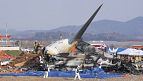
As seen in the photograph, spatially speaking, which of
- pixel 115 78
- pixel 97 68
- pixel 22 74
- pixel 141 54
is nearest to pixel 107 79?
pixel 115 78

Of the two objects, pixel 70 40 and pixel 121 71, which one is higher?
pixel 70 40

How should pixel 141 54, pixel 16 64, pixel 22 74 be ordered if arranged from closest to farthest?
pixel 22 74 < pixel 16 64 < pixel 141 54

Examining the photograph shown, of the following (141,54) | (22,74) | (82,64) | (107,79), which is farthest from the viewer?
(141,54)

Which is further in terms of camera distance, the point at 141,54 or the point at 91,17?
the point at 141,54

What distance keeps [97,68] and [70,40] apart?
25.3 ft

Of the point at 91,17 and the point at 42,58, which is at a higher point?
the point at 91,17

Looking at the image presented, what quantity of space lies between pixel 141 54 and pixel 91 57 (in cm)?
1087

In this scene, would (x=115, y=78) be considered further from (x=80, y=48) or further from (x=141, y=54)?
(x=141, y=54)

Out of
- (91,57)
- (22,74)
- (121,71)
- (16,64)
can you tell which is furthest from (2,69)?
(121,71)

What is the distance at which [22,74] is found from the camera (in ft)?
138

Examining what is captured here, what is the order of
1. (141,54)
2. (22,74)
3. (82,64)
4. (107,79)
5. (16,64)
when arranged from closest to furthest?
(107,79)
(22,74)
(82,64)
(16,64)
(141,54)

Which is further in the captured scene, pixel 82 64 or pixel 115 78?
pixel 82 64

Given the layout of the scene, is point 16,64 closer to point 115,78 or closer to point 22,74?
point 22,74

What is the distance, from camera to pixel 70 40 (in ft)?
Result: 167
